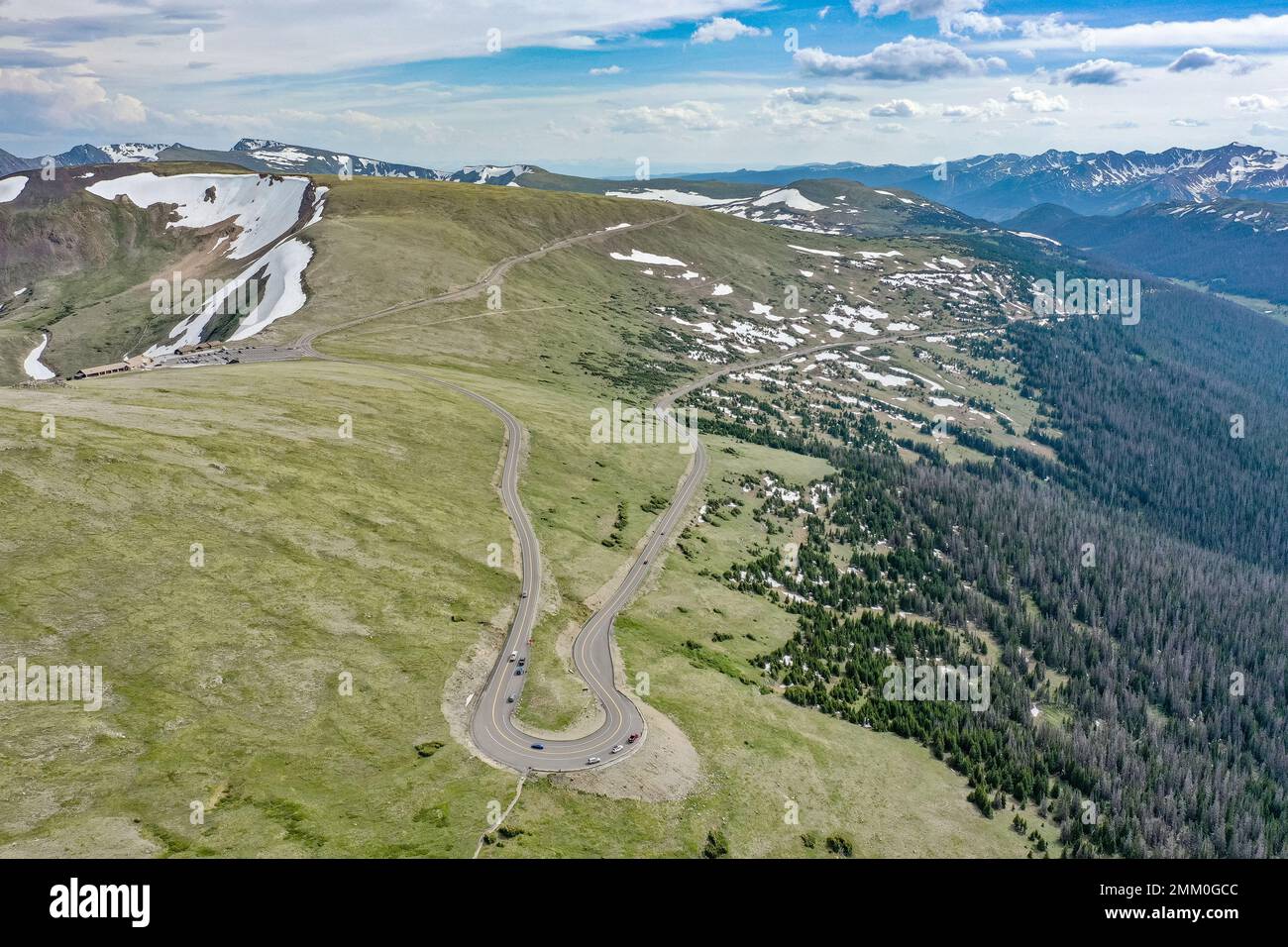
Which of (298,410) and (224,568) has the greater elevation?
(298,410)

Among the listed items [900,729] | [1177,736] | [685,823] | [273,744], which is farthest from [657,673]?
[1177,736]

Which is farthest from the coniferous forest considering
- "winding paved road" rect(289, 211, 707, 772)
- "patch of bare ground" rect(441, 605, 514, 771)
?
"patch of bare ground" rect(441, 605, 514, 771)

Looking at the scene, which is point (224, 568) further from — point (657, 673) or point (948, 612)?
point (948, 612)
